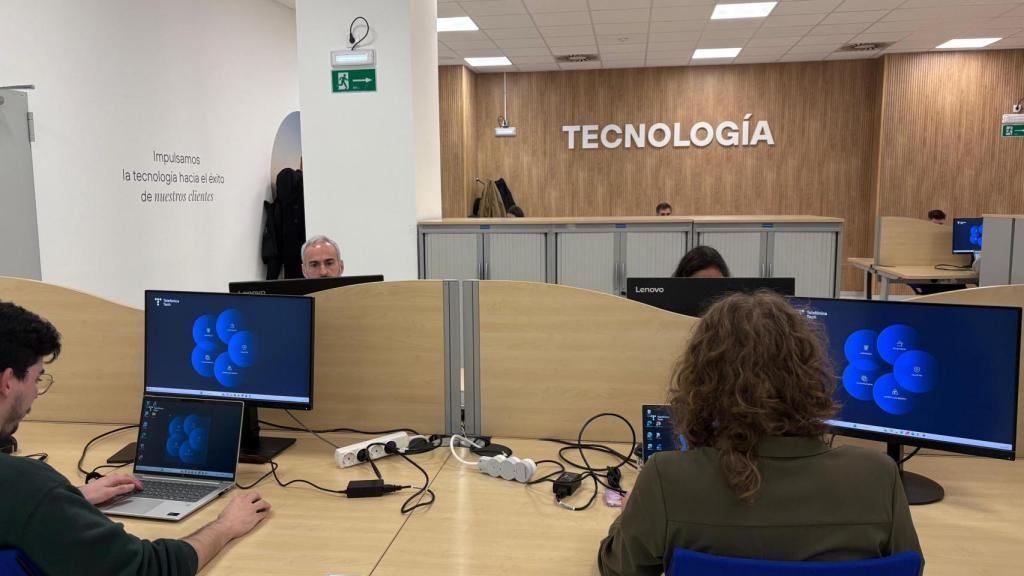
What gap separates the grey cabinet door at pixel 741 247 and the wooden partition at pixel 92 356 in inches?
146

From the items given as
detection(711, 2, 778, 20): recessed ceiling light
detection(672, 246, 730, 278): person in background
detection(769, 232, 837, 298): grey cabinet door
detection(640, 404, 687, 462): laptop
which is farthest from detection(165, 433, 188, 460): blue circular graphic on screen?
detection(711, 2, 778, 20): recessed ceiling light

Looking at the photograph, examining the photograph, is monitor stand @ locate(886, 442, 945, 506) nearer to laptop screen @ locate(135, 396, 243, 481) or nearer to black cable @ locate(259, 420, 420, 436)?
black cable @ locate(259, 420, 420, 436)

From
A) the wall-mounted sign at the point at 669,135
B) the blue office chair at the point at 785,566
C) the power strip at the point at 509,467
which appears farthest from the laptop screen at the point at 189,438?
the wall-mounted sign at the point at 669,135

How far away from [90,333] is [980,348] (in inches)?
98.8

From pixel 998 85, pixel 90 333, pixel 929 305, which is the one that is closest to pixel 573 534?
pixel 929 305

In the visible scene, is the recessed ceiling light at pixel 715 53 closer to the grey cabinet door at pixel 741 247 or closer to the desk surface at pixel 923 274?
the desk surface at pixel 923 274

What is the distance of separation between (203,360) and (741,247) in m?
3.88

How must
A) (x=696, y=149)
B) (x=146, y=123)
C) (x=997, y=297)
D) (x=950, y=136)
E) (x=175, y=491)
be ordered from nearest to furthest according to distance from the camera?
1. (x=175, y=491)
2. (x=997, y=297)
3. (x=146, y=123)
4. (x=950, y=136)
5. (x=696, y=149)

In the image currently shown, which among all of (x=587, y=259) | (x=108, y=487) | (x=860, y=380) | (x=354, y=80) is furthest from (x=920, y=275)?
(x=108, y=487)

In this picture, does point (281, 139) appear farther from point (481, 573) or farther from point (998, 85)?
point (998, 85)

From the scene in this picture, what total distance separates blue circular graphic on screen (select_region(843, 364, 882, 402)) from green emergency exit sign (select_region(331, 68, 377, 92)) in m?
3.91

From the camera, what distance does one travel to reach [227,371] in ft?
6.68

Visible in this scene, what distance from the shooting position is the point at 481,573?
1425 mm

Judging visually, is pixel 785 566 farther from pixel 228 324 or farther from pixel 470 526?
pixel 228 324
